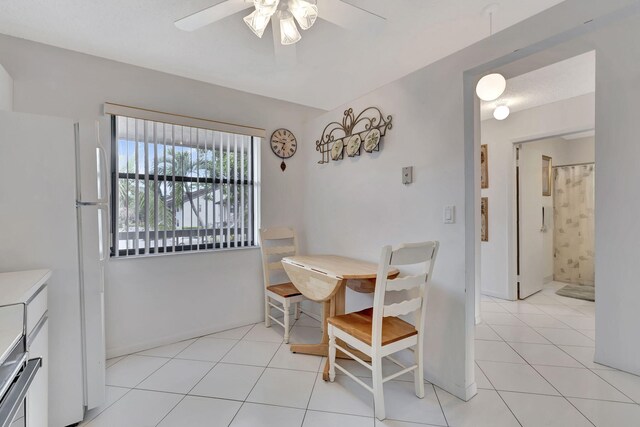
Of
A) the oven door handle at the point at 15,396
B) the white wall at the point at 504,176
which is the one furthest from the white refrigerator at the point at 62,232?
the white wall at the point at 504,176

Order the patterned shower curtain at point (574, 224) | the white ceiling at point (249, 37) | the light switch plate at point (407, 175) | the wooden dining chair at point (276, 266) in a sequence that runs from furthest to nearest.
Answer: the patterned shower curtain at point (574, 224)
the wooden dining chair at point (276, 266)
the light switch plate at point (407, 175)
the white ceiling at point (249, 37)

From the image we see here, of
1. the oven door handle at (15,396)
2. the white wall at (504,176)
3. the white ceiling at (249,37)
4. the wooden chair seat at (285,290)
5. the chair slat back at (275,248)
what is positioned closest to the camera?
the oven door handle at (15,396)

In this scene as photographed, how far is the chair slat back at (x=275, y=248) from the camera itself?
290 centimetres

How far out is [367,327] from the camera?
175cm

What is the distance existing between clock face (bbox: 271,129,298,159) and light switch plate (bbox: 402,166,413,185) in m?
1.48

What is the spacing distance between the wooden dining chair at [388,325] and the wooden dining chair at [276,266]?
90cm

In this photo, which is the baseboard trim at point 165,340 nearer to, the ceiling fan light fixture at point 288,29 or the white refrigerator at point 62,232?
the white refrigerator at point 62,232

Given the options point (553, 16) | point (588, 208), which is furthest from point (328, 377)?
point (588, 208)

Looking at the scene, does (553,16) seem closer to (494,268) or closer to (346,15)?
(346,15)

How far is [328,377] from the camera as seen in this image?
1977 mm

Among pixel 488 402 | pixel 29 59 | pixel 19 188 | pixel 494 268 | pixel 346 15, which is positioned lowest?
pixel 488 402

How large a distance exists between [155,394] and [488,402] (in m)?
2.07

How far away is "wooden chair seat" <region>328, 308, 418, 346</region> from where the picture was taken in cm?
167

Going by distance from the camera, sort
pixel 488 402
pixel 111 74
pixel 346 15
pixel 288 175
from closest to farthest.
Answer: pixel 346 15 → pixel 488 402 → pixel 111 74 → pixel 288 175
